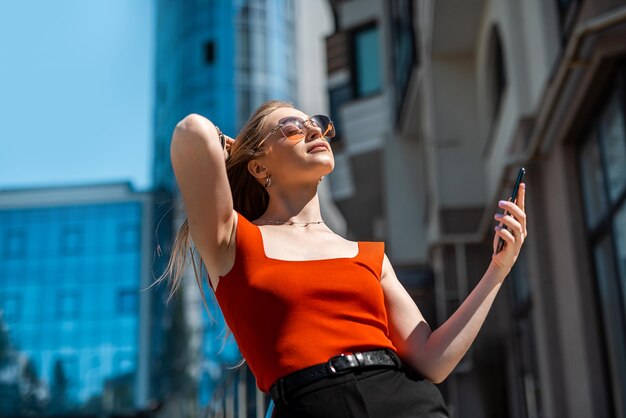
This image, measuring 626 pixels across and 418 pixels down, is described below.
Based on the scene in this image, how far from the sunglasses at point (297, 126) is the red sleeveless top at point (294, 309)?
292 millimetres

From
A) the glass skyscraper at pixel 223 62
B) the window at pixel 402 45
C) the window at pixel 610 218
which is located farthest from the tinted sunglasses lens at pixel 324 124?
the glass skyscraper at pixel 223 62

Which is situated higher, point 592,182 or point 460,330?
point 592,182

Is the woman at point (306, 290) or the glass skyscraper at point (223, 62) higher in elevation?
the glass skyscraper at point (223, 62)

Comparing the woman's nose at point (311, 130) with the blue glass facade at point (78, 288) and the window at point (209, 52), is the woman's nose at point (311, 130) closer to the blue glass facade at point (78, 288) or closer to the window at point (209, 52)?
the blue glass facade at point (78, 288)

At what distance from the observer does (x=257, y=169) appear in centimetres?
240

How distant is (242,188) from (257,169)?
13 cm

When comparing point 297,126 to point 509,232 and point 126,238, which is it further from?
point 126,238

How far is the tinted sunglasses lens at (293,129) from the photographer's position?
7.63 feet

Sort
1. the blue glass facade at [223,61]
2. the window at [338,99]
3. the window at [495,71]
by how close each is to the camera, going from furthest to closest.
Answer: the blue glass facade at [223,61]
the window at [338,99]
the window at [495,71]

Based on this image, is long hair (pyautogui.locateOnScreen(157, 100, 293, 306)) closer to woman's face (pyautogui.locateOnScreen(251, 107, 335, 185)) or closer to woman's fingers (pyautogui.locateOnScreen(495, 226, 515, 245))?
woman's face (pyautogui.locateOnScreen(251, 107, 335, 185))

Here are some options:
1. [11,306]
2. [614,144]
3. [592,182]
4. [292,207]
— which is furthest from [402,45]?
[11,306]

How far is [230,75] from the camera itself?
50.2 metres

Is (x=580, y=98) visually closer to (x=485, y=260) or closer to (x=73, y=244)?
(x=485, y=260)

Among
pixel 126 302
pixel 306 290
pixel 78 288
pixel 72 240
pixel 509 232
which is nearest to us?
pixel 306 290
